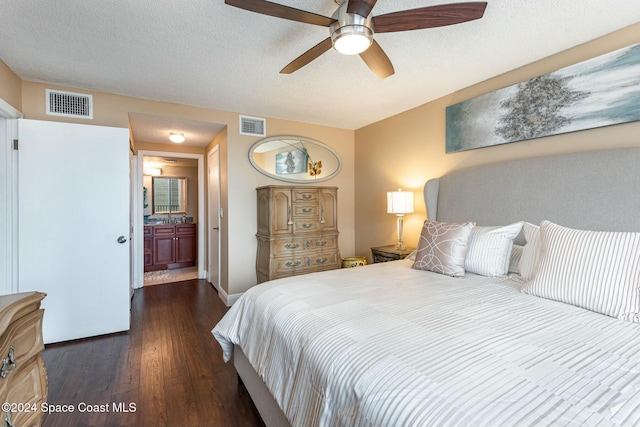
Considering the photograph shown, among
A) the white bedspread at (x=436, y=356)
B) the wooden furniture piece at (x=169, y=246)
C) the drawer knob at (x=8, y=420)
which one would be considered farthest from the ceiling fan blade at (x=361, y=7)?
the wooden furniture piece at (x=169, y=246)

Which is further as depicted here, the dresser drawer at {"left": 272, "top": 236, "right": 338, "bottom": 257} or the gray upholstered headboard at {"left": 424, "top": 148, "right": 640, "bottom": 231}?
the dresser drawer at {"left": 272, "top": 236, "right": 338, "bottom": 257}

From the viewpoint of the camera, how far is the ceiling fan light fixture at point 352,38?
144 centimetres

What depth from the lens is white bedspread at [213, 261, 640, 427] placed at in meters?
0.76

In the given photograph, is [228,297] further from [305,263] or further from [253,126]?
[253,126]

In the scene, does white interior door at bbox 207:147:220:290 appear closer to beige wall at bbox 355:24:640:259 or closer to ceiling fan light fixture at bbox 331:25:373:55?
beige wall at bbox 355:24:640:259

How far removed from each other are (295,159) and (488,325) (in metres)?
3.19

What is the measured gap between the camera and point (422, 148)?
3.28 meters

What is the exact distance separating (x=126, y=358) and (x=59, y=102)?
2.42 metres

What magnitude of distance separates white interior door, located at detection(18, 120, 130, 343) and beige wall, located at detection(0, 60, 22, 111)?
7.9 inches

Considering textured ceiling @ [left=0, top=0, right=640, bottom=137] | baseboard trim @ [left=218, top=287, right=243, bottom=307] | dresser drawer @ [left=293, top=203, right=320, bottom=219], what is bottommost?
baseboard trim @ [left=218, top=287, right=243, bottom=307]

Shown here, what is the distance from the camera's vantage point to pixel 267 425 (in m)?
1.49

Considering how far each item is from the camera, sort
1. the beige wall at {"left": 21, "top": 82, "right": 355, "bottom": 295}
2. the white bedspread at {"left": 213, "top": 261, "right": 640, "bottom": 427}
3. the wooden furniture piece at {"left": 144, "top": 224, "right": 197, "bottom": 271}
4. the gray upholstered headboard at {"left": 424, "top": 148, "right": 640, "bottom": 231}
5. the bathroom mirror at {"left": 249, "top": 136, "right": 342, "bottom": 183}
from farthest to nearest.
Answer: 1. the wooden furniture piece at {"left": 144, "top": 224, "right": 197, "bottom": 271}
2. the bathroom mirror at {"left": 249, "top": 136, "right": 342, "bottom": 183}
3. the beige wall at {"left": 21, "top": 82, "right": 355, "bottom": 295}
4. the gray upholstered headboard at {"left": 424, "top": 148, "right": 640, "bottom": 231}
5. the white bedspread at {"left": 213, "top": 261, "right": 640, "bottom": 427}

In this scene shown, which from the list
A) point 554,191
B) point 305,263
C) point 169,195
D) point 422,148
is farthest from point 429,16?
point 169,195

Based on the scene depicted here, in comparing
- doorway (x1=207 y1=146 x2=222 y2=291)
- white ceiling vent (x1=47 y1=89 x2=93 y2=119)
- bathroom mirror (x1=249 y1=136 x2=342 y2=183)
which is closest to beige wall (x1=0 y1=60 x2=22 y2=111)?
white ceiling vent (x1=47 y1=89 x2=93 y2=119)
